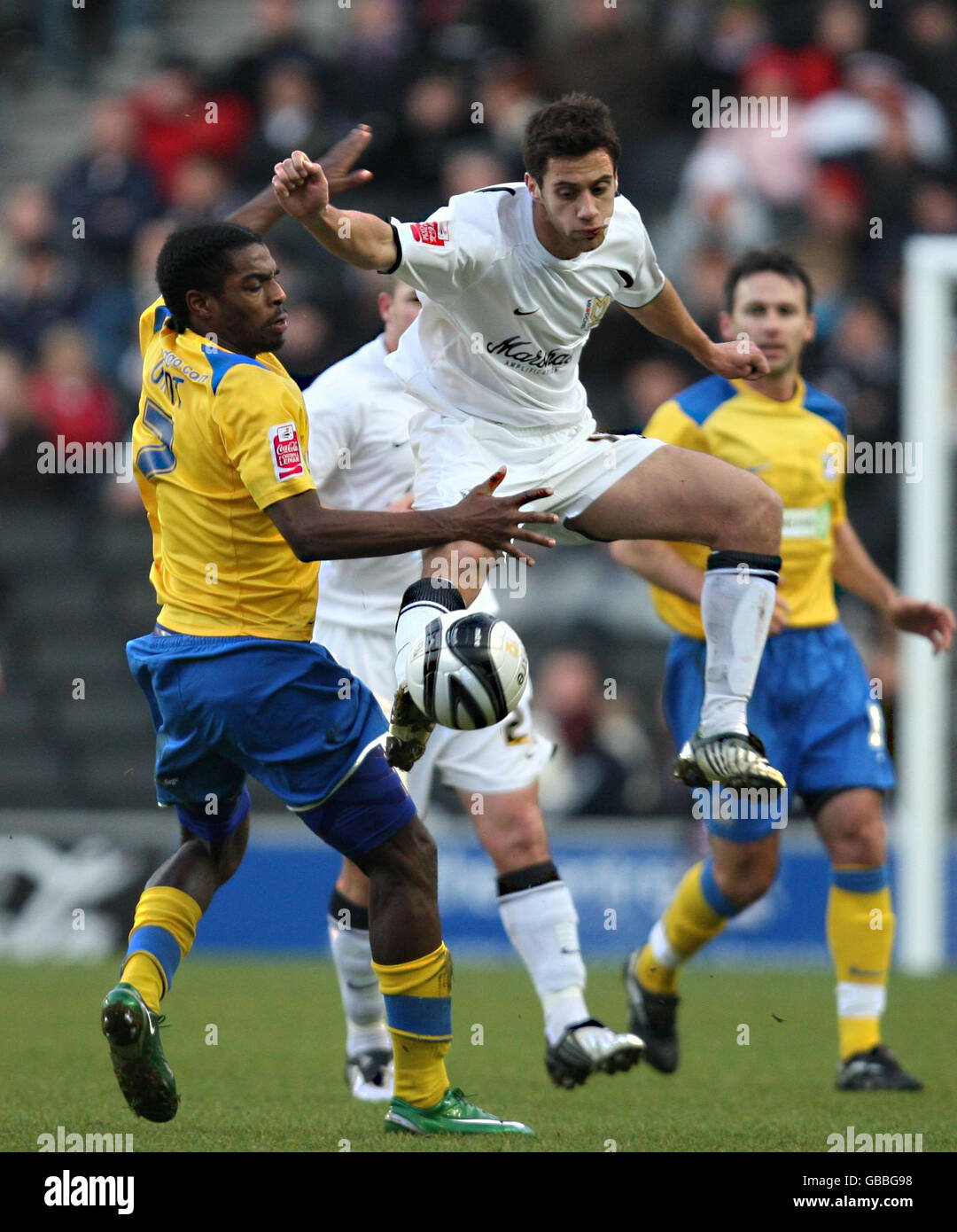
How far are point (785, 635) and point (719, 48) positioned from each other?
314 inches

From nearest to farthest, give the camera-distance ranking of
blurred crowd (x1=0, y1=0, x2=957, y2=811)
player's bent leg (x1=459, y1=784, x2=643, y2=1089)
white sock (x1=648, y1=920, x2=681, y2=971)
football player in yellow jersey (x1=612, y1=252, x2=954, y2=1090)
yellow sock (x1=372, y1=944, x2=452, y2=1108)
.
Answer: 1. yellow sock (x1=372, y1=944, x2=452, y2=1108)
2. player's bent leg (x1=459, y1=784, x2=643, y2=1089)
3. football player in yellow jersey (x1=612, y1=252, x2=954, y2=1090)
4. white sock (x1=648, y1=920, x2=681, y2=971)
5. blurred crowd (x1=0, y1=0, x2=957, y2=811)

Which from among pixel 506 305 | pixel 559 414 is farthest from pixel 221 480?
pixel 559 414

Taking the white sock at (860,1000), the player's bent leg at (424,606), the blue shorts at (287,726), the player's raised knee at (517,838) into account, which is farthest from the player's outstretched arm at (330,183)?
the white sock at (860,1000)

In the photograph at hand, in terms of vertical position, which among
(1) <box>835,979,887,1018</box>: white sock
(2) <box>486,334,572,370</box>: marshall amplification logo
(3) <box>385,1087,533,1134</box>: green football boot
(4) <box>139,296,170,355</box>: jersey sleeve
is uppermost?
(4) <box>139,296,170,355</box>: jersey sleeve

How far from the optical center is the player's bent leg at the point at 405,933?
471 cm

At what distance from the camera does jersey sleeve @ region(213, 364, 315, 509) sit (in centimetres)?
451

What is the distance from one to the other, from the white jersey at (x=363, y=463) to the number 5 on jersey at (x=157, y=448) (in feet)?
4.39

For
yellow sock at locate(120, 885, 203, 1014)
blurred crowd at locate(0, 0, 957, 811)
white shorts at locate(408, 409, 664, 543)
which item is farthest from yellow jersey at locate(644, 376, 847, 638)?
blurred crowd at locate(0, 0, 957, 811)

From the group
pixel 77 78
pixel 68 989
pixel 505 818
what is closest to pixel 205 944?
pixel 68 989

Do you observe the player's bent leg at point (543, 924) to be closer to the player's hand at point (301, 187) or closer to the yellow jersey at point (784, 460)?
the yellow jersey at point (784, 460)

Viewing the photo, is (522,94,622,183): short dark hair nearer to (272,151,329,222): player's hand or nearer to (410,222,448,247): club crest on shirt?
(410,222,448,247): club crest on shirt

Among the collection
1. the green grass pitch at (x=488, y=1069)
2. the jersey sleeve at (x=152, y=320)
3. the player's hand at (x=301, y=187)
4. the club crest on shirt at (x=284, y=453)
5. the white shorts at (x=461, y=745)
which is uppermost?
the player's hand at (x=301, y=187)

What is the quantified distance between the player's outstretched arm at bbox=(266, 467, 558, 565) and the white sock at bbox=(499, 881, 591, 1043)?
5.78 ft

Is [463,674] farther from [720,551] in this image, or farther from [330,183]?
[330,183]
